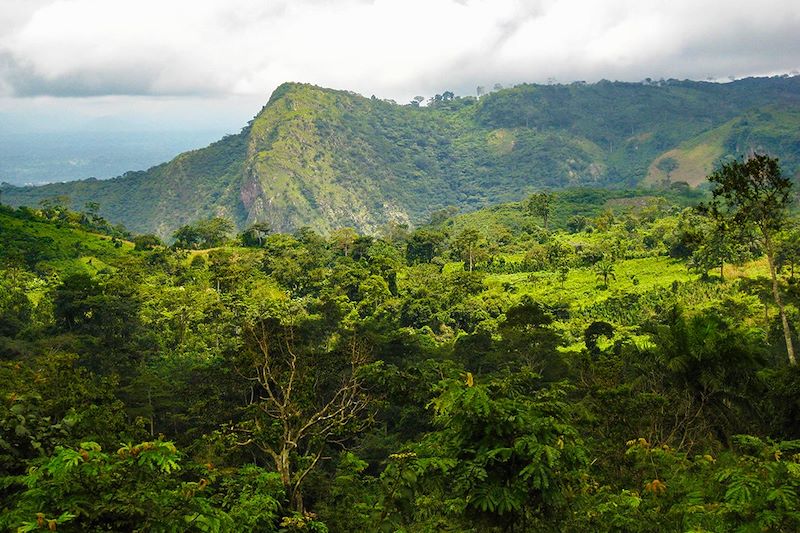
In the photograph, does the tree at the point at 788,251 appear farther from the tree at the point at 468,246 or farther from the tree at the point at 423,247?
the tree at the point at 423,247

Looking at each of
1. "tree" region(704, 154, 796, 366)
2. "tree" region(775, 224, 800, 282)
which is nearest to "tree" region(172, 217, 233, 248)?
"tree" region(775, 224, 800, 282)

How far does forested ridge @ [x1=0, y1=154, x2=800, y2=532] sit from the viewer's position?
22.0ft

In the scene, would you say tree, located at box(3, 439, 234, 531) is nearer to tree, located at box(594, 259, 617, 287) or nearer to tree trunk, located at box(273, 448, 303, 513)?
tree trunk, located at box(273, 448, 303, 513)

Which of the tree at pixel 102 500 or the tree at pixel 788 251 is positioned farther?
the tree at pixel 788 251

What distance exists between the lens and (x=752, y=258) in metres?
52.8

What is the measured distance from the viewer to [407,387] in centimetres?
1402

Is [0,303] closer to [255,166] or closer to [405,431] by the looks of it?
[405,431]

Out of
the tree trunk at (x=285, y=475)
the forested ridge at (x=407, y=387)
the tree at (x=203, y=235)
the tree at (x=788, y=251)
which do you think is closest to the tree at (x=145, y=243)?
the forested ridge at (x=407, y=387)

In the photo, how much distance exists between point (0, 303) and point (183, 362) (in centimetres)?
1523

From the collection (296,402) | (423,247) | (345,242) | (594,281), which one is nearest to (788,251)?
(594,281)

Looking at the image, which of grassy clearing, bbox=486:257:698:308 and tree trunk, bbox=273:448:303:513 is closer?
tree trunk, bbox=273:448:303:513

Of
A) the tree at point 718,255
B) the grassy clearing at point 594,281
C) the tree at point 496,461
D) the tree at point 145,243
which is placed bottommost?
the grassy clearing at point 594,281

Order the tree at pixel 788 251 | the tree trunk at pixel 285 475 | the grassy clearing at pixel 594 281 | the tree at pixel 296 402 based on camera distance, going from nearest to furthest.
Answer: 1. the tree trunk at pixel 285 475
2. the tree at pixel 296 402
3. the tree at pixel 788 251
4. the grassy clearing at pixel 594 281

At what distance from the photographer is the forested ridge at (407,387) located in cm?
669
